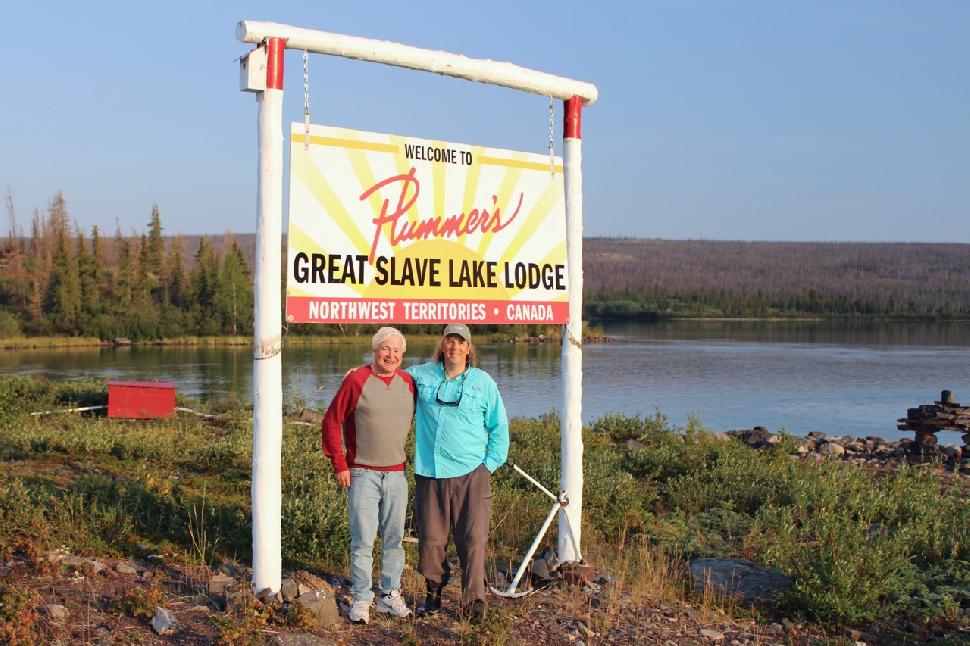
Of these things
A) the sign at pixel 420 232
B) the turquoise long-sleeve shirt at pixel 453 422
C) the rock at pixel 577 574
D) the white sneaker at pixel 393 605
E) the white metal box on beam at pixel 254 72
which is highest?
the white metal box on beam at pixel 254 72

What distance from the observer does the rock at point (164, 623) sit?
485cm

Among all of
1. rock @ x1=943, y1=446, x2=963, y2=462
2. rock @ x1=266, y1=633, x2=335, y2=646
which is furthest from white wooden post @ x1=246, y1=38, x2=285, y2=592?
rock @ x1=943, y1=446, x2=963, y2=462

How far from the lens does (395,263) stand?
5.93 m

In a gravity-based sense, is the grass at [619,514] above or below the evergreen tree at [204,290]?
below

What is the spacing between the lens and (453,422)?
216 inches

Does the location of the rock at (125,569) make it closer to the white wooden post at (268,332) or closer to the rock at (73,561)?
the rock at (73,561)

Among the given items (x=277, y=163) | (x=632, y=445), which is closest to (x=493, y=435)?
(x=277, y=163)

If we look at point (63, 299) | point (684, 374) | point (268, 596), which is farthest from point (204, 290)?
point (268, 596)

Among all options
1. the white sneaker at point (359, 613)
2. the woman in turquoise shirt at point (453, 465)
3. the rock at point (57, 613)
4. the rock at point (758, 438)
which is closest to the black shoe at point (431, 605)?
the woman in turquoise shirt at point (453, 465)

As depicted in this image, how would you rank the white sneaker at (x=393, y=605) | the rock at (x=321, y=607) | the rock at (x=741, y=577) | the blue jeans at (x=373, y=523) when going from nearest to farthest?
the rock at (x=321, y=607), the blue jeans at (x=373, y=523), the white sneaker at (x=393, y=605), the rock at (x=741, y=577)

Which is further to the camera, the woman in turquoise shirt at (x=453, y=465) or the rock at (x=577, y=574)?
the rock at (x=577, y=574)

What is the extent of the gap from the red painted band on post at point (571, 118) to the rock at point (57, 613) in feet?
14.7

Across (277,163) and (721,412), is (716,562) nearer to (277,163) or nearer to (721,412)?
(277,163)

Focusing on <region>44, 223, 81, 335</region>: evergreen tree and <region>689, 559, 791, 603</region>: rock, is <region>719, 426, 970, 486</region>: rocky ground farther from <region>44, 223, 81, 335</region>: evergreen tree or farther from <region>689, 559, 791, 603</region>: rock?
<region>44, 223, 81, 335</region>: evergreen tree
